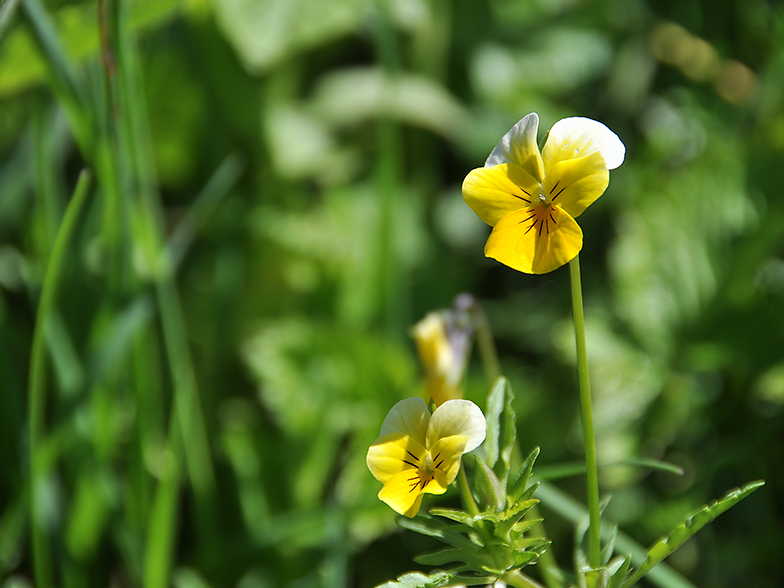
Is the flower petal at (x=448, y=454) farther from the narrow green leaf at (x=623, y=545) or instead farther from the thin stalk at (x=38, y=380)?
the thin stalk at (x=38, y=380)

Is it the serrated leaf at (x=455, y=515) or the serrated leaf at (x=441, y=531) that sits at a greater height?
the serrated leaf at (x=455, y=515)

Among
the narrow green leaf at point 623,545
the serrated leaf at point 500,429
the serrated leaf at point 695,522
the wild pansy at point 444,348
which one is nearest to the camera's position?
the serrated leaf at point 695,522

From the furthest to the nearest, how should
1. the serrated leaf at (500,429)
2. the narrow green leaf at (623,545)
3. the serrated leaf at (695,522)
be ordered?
the narrow green leaf at (623,545) → the serrated leaf at (500,429) → the serrated leaf at (695,522)

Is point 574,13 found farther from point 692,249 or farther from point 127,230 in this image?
point 127,230

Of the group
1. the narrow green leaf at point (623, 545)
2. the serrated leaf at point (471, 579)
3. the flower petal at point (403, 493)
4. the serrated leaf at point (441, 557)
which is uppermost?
the flower petal at point (403, 493)

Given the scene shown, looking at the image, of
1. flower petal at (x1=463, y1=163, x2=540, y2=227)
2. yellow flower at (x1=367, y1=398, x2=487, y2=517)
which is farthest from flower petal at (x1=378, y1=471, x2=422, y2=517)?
flower petal at (x1=463, y1=163, x2=540, y2=227)

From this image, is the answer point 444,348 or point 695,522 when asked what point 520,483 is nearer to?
point 695,522

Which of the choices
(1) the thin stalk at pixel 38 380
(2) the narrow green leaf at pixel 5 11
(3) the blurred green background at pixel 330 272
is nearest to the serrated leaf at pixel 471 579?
(3) the blurred green background at pixel 330 272
